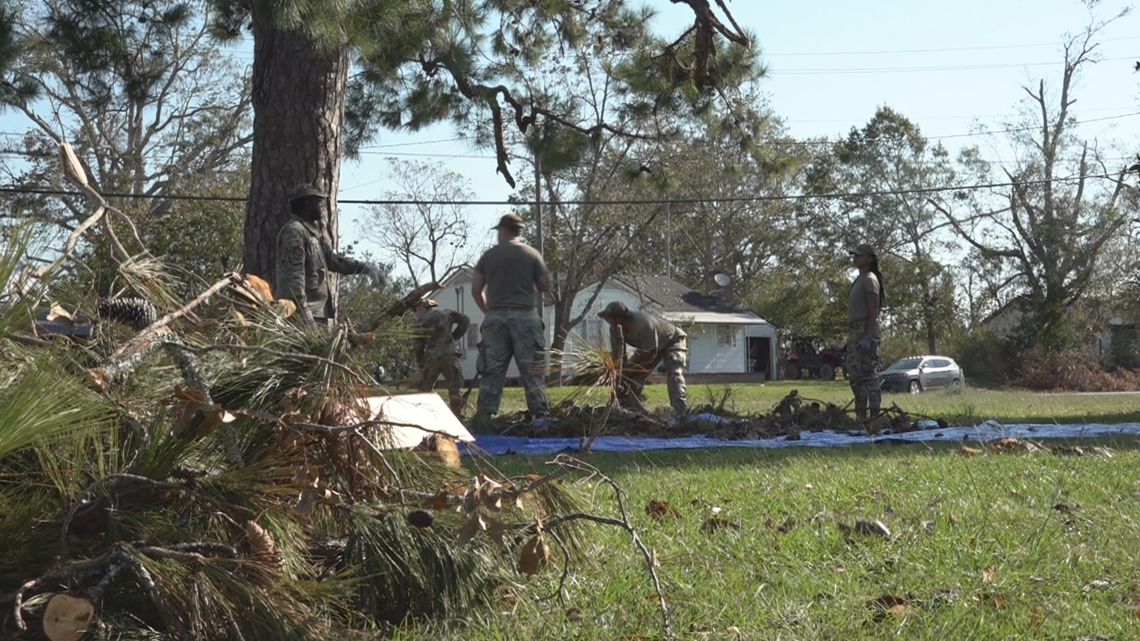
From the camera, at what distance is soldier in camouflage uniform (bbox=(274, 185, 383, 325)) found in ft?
23.9

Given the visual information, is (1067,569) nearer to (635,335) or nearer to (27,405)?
(27,405)

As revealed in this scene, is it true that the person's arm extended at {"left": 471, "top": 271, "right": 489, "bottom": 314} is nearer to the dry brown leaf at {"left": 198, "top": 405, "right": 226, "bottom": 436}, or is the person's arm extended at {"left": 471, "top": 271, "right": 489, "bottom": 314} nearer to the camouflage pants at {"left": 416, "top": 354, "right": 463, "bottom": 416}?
the camouflage pants at {"left": 416, "top": 354, "right": 463, "bottom": 416}

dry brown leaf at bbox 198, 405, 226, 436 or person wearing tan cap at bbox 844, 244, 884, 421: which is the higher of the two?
person wearing tan cap at bbox 844, 244, 884, 421

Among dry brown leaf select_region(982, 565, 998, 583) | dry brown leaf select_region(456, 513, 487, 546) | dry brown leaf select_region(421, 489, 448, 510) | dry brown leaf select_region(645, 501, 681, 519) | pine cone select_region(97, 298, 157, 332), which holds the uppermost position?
pine cone select_region(97, 298, 157, 332)

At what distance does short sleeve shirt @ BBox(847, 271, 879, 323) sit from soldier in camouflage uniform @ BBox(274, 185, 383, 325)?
555 cm

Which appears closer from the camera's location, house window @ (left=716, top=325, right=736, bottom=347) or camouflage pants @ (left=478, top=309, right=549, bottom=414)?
camouflage pants @ (left=478, top=309, right=549, bottom=414)

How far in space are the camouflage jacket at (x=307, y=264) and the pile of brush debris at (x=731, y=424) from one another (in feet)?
7.51

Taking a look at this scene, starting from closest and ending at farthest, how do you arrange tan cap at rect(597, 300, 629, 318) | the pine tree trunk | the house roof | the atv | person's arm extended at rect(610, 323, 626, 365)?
person's arm extended at rect(610, 323, 626, 365) → the pine tree trunk → tan cap at rect(597, 300, 629, 318) → the house roof → the atv

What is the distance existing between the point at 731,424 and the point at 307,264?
415 cm

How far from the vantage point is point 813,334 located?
201 feet

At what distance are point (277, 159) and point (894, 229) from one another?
50935 millimetres

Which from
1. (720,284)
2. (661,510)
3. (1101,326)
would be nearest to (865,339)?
(661,510)

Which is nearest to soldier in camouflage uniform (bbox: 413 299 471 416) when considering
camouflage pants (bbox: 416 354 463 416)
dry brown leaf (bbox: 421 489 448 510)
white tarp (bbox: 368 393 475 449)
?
camouflage pants (bbox: 416 354 463 416)

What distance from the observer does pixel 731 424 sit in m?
9.96
